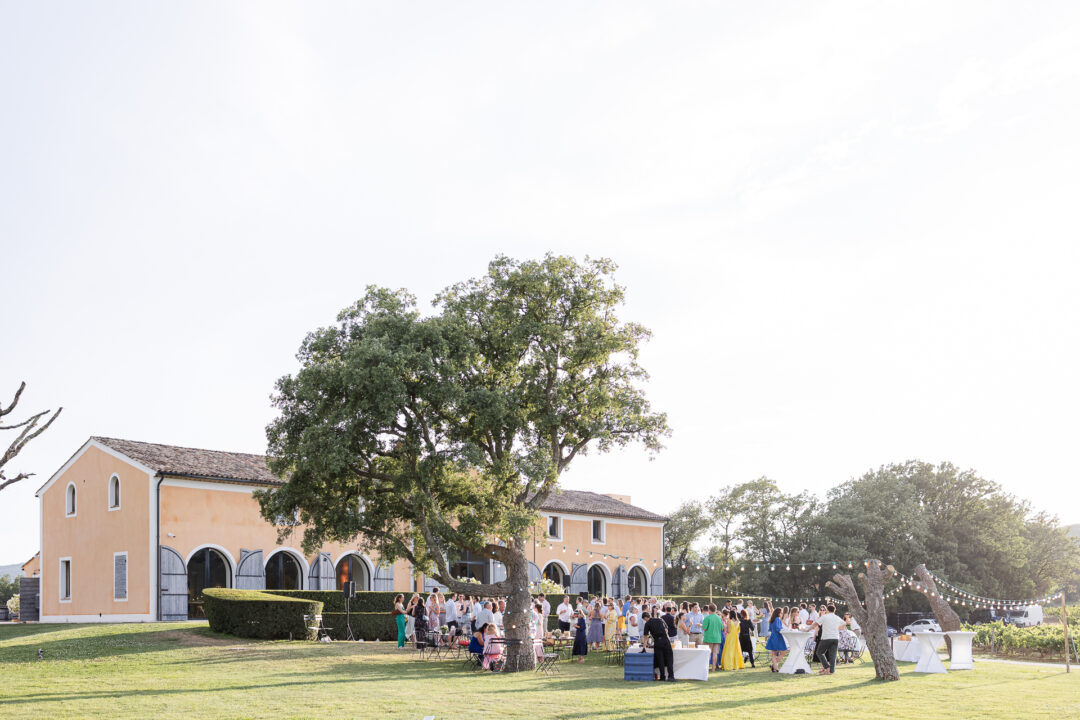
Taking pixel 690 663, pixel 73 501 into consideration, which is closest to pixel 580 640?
pixel 690 663

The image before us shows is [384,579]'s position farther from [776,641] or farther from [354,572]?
[776,641]

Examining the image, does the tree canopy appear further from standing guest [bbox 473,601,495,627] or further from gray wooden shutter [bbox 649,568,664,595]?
gray wooden shutter [bbox 649,568,664,595]

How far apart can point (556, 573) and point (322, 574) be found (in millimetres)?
12933

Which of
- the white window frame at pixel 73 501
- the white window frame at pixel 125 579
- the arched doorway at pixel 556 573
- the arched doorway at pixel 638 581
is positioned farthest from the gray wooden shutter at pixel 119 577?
the arched doorway at pixel 638 581

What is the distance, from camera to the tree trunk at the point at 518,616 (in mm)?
20734

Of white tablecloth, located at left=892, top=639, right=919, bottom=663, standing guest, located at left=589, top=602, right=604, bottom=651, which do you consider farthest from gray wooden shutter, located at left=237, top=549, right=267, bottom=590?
white tablecloth, located at left=892, top=639, right=919, bottom=663

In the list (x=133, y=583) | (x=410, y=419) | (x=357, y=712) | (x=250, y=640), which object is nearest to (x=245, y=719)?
(x=357, y=712)

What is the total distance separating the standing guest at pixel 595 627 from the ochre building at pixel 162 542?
400 cm

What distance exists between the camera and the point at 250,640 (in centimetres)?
2512

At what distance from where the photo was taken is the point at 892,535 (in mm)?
51875

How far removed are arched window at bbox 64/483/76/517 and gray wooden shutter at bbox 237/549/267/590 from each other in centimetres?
722

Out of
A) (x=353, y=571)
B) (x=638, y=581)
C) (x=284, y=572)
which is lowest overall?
(x=638, y=581)

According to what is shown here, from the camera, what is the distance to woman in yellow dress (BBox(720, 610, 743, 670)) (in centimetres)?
2257

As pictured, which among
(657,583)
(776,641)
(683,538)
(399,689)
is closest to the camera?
(399,689)
